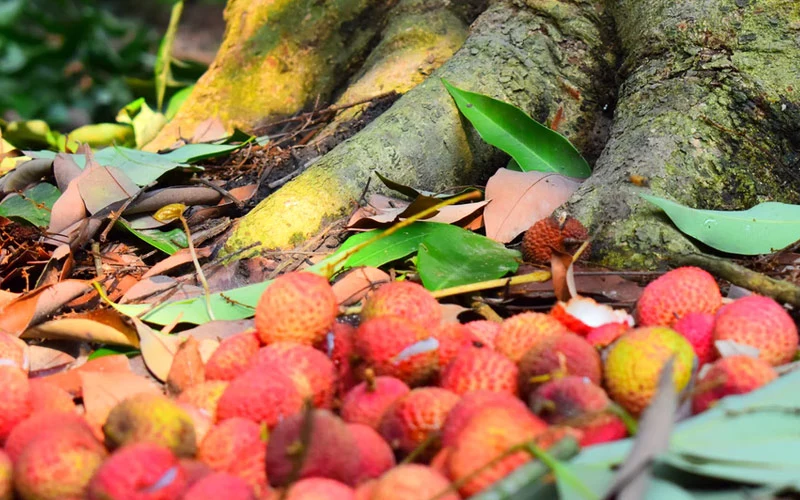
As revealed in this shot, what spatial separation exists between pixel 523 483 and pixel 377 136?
1.47m

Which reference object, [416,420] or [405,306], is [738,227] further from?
[416,420]

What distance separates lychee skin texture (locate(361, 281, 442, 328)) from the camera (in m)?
1.30

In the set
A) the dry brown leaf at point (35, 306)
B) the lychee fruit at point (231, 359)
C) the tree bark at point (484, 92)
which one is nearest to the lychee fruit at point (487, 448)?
the lychee fruit at point (231, 359)

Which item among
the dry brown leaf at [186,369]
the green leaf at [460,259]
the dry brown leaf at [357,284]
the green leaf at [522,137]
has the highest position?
the green leaf at [522,137]

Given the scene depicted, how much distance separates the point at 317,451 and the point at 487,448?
0.21 m

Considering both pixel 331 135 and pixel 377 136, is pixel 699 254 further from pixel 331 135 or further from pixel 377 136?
pixel 331 135

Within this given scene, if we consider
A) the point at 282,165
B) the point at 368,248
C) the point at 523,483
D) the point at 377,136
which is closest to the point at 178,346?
the point at 368,248

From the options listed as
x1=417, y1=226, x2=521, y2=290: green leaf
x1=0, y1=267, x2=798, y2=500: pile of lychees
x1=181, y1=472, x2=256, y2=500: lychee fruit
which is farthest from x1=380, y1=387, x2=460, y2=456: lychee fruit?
x1=417, y1=226, x2=521, y2=290: green leaf

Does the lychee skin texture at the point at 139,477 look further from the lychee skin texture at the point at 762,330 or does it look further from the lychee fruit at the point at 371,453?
the lychee skin texture at the point at 762,330

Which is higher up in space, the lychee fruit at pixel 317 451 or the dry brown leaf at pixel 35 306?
the lychee fruit at pixel 317 451

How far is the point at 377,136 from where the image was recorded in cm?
222

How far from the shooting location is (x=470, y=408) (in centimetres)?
103

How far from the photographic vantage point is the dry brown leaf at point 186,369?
53.1 inches

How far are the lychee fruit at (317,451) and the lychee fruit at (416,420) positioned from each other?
3.2 inches
